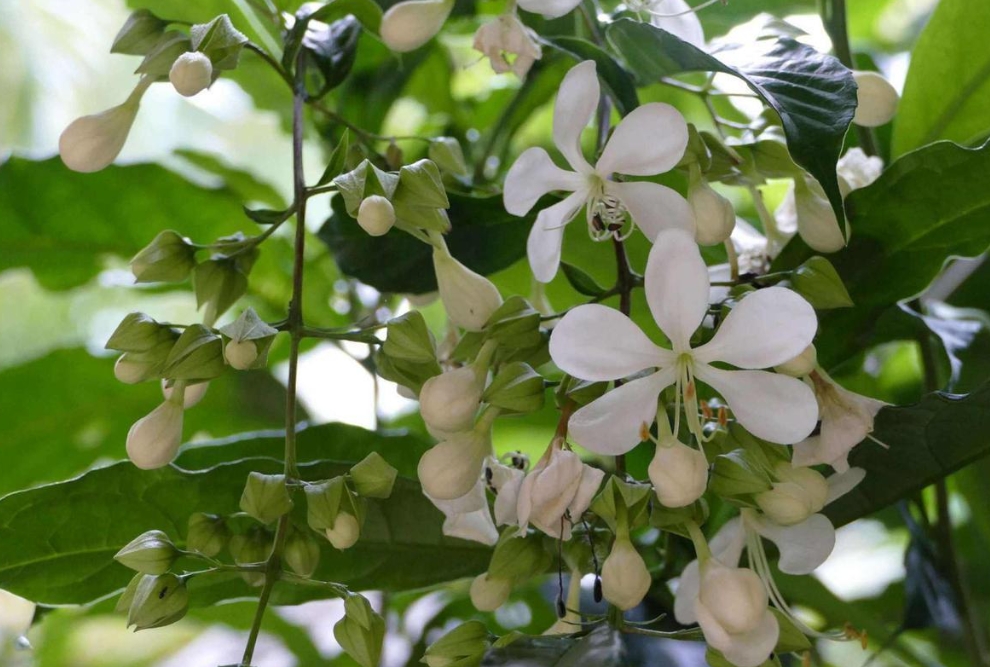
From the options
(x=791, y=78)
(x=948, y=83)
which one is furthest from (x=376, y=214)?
(x=948, y=83)

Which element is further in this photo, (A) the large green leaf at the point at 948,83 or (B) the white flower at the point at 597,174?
(A) the large green leaf at the point at 948,83

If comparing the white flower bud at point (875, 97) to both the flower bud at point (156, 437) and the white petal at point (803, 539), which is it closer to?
the white petal at point (803, 539)

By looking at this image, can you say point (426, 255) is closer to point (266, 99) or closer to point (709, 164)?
point (709, 164)

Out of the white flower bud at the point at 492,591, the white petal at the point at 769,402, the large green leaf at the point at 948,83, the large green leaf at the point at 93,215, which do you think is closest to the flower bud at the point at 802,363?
the white petal at the point at 769,402

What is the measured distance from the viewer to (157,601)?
1.02 ft

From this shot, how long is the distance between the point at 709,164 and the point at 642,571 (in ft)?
0.45

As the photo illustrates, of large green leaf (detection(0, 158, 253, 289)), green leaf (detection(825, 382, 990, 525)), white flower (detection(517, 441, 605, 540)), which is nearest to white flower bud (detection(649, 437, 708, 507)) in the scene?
white flower (detection(517, 441, 605, 540))

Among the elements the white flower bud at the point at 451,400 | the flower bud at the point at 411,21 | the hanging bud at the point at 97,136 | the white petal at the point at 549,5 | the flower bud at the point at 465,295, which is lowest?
the white flower bud at the point at 451,400

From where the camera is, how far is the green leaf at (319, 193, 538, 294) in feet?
1.35

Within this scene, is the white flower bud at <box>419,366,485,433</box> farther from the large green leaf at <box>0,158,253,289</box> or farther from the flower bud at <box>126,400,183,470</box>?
the large green leaf at <box>0,158,253,289</box>

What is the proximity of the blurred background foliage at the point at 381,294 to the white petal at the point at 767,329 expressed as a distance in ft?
0.38

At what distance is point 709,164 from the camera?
1.09 ft

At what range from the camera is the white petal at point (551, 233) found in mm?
353

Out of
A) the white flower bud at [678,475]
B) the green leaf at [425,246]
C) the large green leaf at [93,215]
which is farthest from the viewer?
the large green leaf at [93,215]
